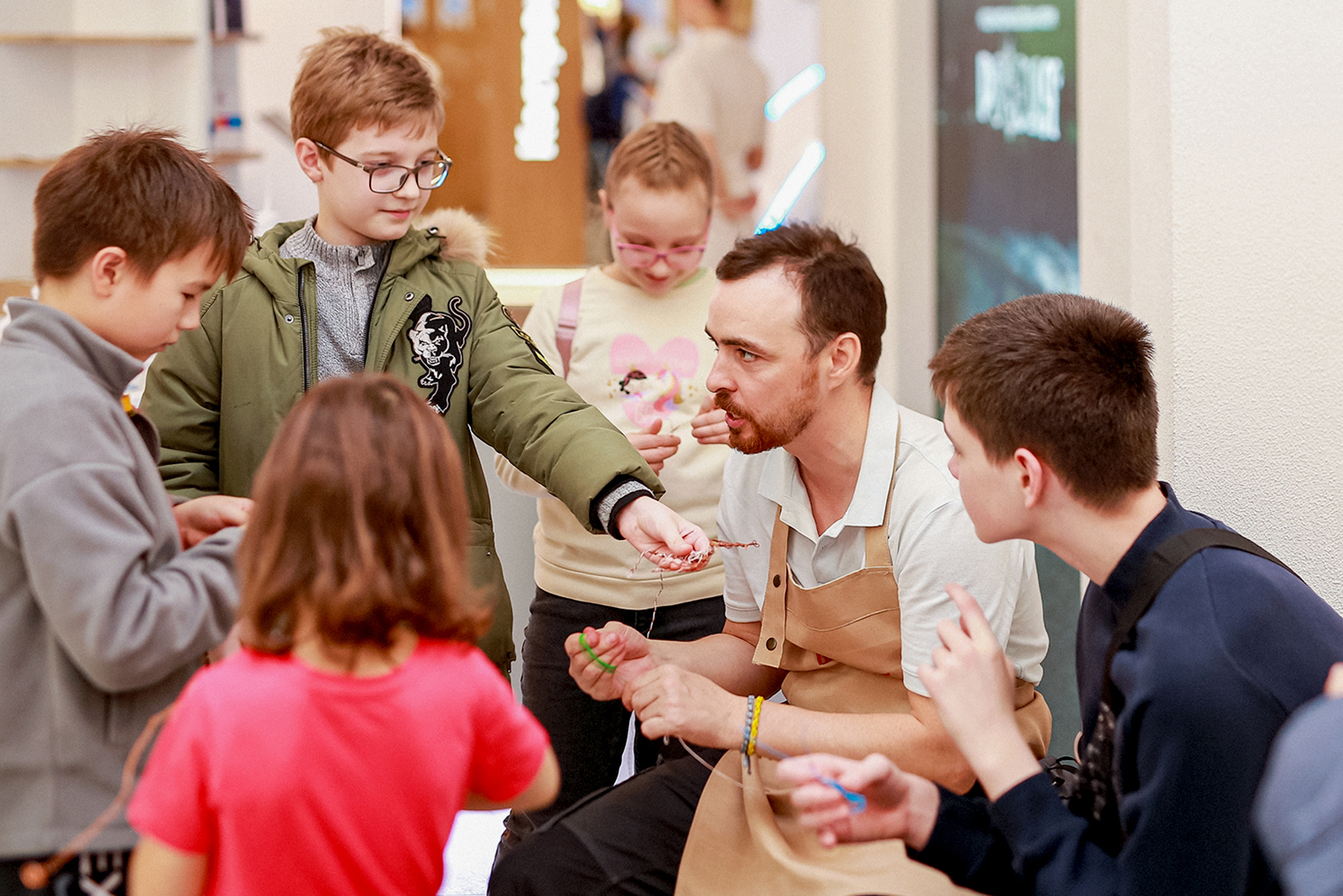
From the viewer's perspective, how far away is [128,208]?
145 centimetres

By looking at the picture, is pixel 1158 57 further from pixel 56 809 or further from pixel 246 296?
pixel 56 809

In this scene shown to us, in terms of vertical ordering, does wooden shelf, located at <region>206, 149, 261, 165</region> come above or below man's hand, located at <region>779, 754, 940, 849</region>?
above

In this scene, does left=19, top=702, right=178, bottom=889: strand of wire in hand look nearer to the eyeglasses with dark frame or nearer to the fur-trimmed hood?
the eyeglasses with dark frame

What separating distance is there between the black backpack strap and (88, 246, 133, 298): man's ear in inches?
49.0

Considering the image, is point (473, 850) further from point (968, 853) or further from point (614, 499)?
point (968, 853)

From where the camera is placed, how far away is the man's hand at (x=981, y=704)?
4.79 ft

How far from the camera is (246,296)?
2.04 m

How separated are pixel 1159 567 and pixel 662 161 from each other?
1.54 m

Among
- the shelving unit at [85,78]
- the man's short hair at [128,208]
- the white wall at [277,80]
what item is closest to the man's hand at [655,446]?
the man's short hair at [128,208]

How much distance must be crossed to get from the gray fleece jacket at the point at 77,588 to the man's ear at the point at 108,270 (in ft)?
0.20

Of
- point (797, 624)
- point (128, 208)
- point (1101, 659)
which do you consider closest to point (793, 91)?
point (797, 624)

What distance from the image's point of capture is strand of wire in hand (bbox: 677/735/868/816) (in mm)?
1475

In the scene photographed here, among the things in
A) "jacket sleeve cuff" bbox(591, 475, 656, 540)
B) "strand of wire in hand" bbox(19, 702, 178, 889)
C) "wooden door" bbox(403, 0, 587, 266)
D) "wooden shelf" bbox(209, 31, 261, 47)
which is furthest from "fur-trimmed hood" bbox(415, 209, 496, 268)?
"wooden door" bbox(403, 0, 587, 266)

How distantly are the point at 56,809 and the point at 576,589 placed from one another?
4.12ft
